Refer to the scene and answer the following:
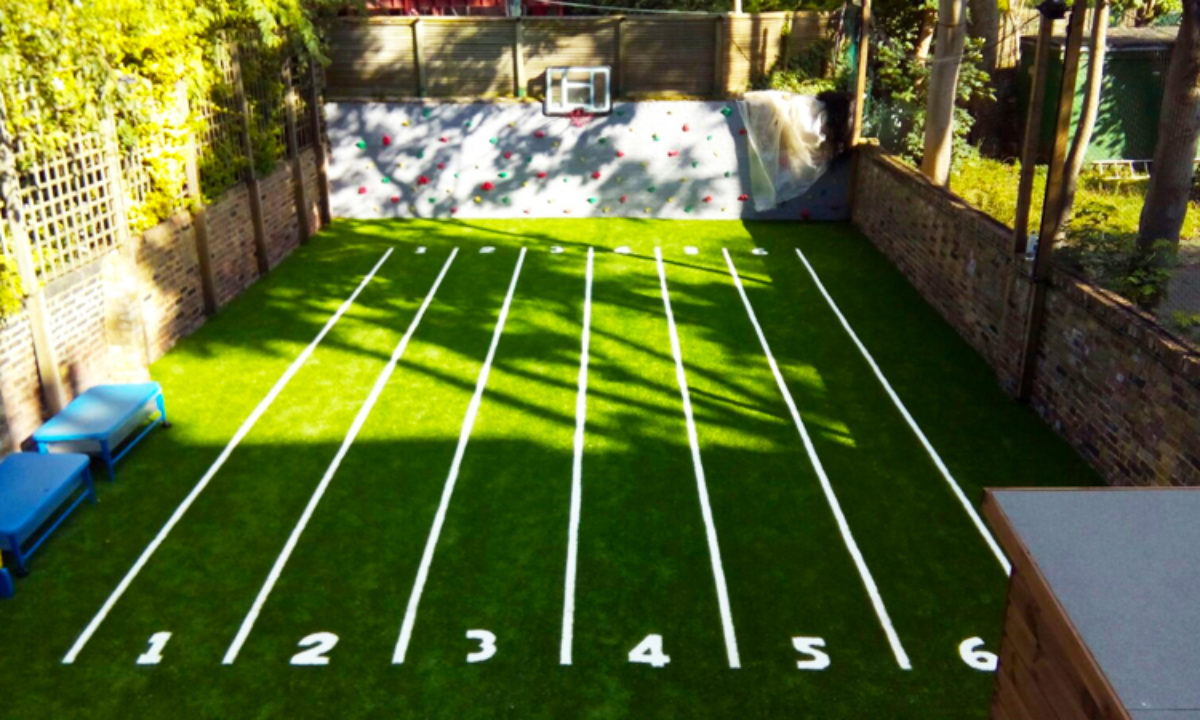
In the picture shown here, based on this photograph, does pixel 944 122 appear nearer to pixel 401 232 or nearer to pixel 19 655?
pixel 401 232

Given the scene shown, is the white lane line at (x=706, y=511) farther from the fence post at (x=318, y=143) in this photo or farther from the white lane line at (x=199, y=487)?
the fence post at (x=318, y=143)

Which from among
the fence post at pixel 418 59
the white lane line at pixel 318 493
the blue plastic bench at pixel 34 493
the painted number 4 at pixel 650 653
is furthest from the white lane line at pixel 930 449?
the fence post at pixel 418 59

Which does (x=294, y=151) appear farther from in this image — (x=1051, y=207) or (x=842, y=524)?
(x=842, y=524)

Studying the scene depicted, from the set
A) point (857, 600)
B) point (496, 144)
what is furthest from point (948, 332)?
point (496, 144)

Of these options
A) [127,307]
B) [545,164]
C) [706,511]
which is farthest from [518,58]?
[706,511]

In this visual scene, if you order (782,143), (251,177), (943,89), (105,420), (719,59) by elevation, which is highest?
(719,59)

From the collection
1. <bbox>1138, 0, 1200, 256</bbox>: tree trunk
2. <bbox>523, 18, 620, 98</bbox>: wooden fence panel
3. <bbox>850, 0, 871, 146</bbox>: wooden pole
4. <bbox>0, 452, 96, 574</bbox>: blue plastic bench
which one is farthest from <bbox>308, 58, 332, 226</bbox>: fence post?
<bbox>1138, 0, 1200, 256</bbox>: tree trunk

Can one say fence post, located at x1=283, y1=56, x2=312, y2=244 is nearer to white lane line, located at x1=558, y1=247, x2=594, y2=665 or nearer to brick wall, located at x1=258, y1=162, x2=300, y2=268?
brick wall, located at x1=258, y1=162, x2=300, y2=268
